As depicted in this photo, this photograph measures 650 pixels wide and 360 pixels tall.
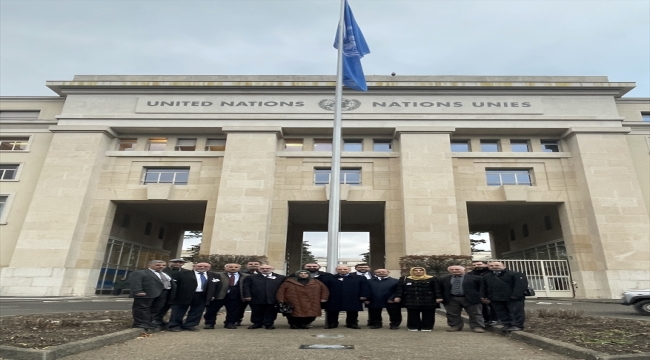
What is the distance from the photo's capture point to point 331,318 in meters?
8.79

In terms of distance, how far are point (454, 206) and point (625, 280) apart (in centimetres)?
862

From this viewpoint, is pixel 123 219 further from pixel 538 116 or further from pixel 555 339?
pixel 538 116

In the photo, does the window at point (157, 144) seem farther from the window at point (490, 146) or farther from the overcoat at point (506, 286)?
the overcoat at point (506, 286)

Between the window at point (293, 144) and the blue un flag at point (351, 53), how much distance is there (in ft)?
31.3

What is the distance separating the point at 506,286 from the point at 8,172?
2754 cm

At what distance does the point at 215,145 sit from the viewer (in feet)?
77.4

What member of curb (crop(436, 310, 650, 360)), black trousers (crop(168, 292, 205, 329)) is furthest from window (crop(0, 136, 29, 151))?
curb (crop(436, 310, 650, 360))

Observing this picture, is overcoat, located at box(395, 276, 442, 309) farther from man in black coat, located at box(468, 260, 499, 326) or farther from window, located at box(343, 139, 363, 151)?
window, located at box(343, 139, 363, 151)

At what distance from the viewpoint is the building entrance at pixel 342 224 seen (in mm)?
23984

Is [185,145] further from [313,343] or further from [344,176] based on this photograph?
[313,343]

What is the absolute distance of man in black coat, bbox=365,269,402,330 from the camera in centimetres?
893

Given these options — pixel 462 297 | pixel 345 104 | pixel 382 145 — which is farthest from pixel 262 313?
pixel 345 104

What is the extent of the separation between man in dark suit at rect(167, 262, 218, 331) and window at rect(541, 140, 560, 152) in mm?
21768

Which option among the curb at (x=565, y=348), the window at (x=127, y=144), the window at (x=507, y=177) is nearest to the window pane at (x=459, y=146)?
the window at (x=507, y=177)
